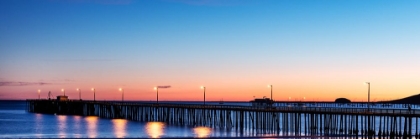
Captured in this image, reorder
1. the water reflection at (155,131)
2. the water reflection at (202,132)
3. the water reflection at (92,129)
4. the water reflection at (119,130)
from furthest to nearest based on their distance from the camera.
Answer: the water reflection at (92,129), the water reflection at (119,130), the water reflection at (155,131), the water reflection at (202,132)

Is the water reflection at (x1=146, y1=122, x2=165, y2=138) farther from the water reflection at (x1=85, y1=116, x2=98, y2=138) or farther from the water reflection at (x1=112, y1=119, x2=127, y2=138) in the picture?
the water reflection at (x1=85, y1=116, x2=98, y2=138)

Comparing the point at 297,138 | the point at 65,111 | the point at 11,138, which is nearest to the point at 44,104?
the point at 65,111

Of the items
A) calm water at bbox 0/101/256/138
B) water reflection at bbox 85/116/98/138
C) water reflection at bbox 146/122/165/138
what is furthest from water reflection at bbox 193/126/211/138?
water reflection at bbox 85/116/98/138

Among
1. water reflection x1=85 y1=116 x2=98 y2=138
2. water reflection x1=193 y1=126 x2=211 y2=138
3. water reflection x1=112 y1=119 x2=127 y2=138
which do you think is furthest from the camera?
water reflection x1=85 y1=116 x2=98 y2=138

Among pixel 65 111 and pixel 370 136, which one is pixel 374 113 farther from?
pixel 65 111

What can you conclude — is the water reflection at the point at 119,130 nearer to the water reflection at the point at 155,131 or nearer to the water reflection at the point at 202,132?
the water reflection at the point at 155,131

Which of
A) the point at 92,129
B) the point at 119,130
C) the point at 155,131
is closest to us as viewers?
the point at 155,131

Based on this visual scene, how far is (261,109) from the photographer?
68.2 meters

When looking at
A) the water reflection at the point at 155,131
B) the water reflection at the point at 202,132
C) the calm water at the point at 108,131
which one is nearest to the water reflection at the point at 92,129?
the calm water at the point at 108,131

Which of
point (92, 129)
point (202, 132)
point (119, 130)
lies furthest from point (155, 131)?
point (92, 129)

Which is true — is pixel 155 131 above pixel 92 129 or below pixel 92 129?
below

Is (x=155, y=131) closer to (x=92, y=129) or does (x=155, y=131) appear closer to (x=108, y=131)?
(x=108, y=131)

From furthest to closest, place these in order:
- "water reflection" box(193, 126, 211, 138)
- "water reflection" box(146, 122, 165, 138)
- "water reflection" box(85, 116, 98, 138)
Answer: "water reflection" box(85, 116, 98, 138) → "water reflection" box(146, 122, 165, 138) → "water reflection" box(193, 126, 211, 138)

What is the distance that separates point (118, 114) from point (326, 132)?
5414cm
